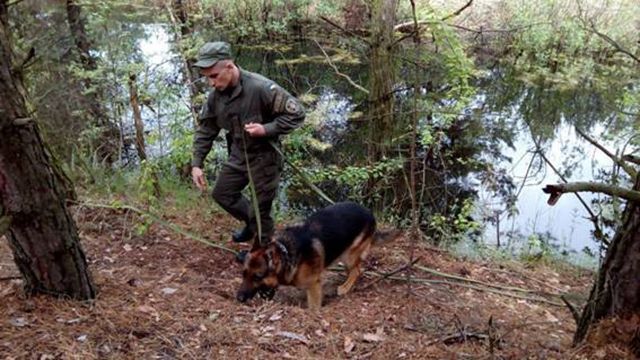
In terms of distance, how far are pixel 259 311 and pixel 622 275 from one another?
2.43 metres

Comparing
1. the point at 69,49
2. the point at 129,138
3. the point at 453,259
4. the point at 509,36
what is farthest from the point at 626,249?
the point at 509,36

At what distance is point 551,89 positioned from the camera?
46.6 ft

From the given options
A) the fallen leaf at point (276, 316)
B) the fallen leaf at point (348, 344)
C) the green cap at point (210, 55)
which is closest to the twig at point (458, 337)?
the fallen leaf at point (348, 344)

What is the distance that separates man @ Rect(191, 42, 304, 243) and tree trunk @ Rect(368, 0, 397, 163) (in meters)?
3.12

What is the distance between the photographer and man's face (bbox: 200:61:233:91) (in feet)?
14.8

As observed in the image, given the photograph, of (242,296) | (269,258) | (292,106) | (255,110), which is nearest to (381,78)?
(292,106)

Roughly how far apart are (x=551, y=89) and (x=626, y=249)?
42.0ft

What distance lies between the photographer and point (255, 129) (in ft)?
14.9

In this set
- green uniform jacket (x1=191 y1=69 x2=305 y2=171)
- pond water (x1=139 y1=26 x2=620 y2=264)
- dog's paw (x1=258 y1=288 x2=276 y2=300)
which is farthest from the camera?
pond water (x1=139 y1=26 x2=620 y2=264)

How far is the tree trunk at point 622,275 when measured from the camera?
2.70 metres

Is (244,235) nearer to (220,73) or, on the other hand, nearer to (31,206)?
(220,73)

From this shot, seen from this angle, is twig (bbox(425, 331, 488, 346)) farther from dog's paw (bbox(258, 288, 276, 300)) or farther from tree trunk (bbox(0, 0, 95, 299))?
tree trunk (bbox(0, 0, 95, 299))

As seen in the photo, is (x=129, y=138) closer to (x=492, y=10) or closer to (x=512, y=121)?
(x=512, y=121)

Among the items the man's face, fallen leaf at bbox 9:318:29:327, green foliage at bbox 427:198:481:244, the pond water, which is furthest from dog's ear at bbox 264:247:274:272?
green foliage at bbox 427:198:481:244
